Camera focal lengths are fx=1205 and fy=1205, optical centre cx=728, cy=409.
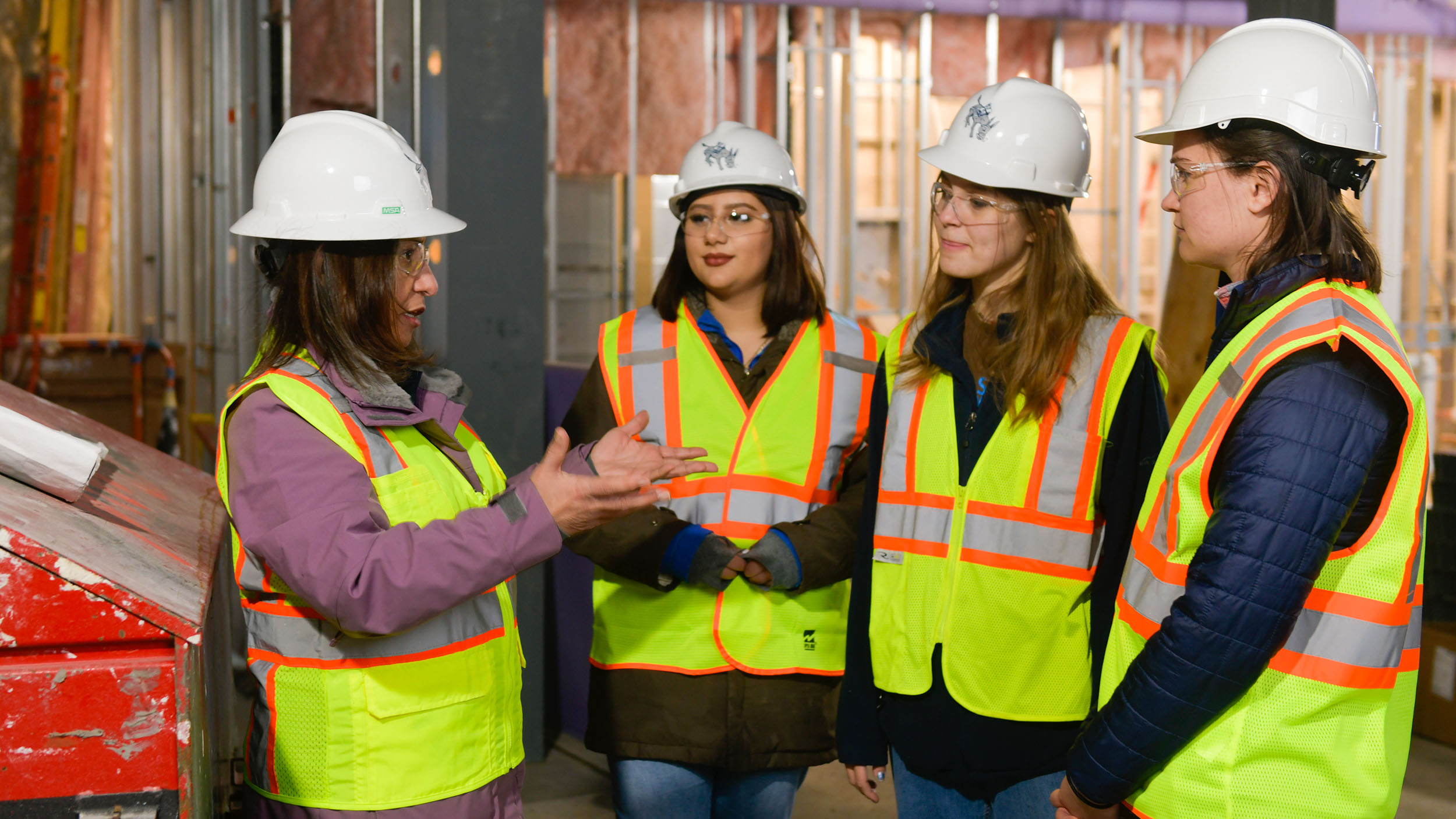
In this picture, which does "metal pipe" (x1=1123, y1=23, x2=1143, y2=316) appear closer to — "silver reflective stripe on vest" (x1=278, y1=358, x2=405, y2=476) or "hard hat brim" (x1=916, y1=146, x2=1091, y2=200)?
"hard hat brim" (x1=916, y1=146, x2=1091, y2=200)

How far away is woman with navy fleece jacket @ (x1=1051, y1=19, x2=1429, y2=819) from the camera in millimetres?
1339

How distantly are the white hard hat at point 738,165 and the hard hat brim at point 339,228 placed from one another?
0.87 metres

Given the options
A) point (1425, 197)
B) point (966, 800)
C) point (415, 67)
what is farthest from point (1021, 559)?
point (1425, 197)

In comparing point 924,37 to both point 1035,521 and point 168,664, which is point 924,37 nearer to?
point 1035,521

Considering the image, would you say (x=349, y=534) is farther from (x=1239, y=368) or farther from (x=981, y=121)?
(x=981, y=121)

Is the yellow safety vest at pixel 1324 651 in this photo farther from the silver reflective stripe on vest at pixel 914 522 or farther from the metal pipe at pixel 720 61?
the metal pipe at pixel 720 61

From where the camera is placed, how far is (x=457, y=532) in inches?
62.2

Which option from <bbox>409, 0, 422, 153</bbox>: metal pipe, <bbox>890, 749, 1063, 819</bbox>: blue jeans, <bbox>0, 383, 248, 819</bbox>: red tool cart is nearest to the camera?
<bbox>0, 383, 248, 819</bbox>: red tool cart

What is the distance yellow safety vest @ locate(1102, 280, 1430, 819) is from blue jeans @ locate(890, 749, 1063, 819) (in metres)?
0.55

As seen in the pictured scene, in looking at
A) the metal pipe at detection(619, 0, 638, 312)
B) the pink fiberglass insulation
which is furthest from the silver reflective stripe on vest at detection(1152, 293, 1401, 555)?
the metal pipe at detection(619, 0, 638, 312)

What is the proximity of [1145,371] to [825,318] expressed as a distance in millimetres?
767

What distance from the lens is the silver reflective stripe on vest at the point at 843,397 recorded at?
2477 millimetres

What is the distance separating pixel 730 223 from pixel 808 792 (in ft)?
7.53

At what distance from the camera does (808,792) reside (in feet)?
13.4
